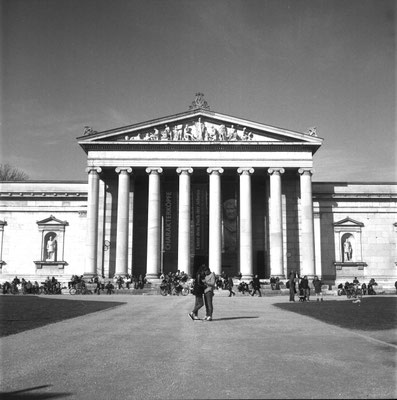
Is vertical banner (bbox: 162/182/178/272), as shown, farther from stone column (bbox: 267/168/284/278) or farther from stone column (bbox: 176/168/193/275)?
→ stone column (bbox: 267/168/284/278)

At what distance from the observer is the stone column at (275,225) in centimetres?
5575

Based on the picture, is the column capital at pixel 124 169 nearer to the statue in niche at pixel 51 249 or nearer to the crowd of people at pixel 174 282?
the crowd of people at pixel 174 282

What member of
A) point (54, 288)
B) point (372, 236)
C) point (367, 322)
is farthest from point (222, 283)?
point (367, 322)

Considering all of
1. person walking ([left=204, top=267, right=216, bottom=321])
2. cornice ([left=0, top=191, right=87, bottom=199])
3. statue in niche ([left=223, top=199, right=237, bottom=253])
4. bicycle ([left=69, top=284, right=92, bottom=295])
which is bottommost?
bicycle ([left=69, top=284, right=92, bottom=295])

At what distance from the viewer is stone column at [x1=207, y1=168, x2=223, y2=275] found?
181ft

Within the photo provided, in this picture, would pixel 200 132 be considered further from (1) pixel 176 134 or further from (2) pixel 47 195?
(2) pixel 47 195

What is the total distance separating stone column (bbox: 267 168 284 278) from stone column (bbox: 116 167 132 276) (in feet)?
53.0

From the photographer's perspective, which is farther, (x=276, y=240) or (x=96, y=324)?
(x=276, y=240)

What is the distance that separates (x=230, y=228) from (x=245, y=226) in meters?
2.53

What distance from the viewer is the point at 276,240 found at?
5597cm

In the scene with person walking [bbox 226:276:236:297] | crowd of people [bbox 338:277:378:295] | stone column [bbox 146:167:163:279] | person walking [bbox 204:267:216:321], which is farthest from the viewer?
stone column [bbox 146:167:163:279]

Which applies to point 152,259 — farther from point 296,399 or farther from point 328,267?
point 296,399

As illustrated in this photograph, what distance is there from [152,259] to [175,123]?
15766mm

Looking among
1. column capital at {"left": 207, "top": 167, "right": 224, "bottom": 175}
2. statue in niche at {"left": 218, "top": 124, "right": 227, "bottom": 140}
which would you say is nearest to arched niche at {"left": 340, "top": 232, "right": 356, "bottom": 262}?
column capital at {"left": 207, "top": 167, "right": 224, "bottom": 175}
